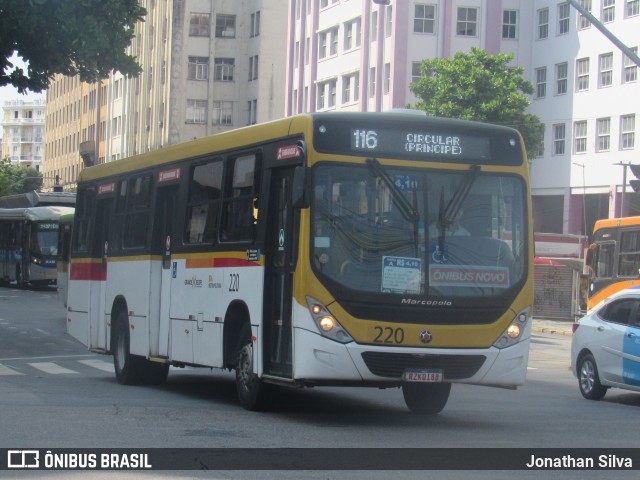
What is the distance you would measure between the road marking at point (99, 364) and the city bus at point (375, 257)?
7894 millimetres

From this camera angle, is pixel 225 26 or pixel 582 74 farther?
pixel 225 26

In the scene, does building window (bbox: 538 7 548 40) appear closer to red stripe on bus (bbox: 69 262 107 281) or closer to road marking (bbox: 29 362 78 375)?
road marking (bbox: 29 362 78 375)

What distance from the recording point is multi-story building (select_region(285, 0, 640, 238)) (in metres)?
60.9

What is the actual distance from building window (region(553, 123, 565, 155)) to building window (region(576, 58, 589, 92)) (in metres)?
2.22

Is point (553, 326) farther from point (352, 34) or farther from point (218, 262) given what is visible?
point (352, 34)

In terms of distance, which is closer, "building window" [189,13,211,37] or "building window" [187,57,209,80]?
"building window" [187,57,209,80]

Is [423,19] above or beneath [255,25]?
beneath

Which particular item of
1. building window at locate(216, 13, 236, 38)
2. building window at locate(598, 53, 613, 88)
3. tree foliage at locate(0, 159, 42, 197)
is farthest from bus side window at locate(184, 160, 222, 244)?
tree foliage at locate(0, 159, 42, 197)

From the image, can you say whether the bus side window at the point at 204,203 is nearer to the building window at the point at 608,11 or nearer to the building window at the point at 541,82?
the building window at the point at 608,11

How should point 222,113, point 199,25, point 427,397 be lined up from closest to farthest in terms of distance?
1. point 427,397
2. point 199,25
3. point 222,113

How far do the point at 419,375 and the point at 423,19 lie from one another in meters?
57.4

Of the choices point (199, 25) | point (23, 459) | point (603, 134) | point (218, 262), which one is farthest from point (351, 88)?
point (23, 459)

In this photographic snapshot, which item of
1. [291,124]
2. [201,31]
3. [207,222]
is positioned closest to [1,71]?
[207,222]

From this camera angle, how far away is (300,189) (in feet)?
40.1
